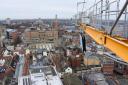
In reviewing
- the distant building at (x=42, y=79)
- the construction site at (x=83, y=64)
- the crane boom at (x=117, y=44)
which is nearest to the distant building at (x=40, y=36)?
the construction site at (x=83, y=64)

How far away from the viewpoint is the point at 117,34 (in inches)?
90.8

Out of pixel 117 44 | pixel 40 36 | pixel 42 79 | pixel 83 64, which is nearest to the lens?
pixel 117 44

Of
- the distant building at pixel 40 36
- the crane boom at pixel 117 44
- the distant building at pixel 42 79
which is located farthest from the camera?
the distant building at pixel 40 36

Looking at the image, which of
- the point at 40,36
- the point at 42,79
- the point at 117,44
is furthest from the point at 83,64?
the point at 40,36

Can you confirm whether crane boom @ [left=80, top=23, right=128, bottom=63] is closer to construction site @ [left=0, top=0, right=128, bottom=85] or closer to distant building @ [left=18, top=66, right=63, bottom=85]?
construction site @ [left=0, top=0, right=128, bottom=85]

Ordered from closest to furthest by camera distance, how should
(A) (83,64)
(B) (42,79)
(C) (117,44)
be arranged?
(C) (117,44)
(B) (42,79)
(A) (83,64)

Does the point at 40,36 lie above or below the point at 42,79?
below

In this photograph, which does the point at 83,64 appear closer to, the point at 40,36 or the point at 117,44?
the point at 117,44

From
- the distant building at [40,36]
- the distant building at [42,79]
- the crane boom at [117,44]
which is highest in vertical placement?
the crane boom at [117,44]

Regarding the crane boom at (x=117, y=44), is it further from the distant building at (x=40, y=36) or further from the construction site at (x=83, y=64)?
the distant building at (x=40, y=36)

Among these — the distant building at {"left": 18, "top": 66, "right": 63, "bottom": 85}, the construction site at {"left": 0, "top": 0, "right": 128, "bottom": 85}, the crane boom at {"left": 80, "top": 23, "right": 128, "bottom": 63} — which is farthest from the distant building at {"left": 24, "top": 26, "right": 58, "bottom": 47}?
the crane boom at {"left": 80, "top": 23, "right": 128, "bottom": 63}

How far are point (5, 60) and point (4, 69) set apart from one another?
1.49 metres

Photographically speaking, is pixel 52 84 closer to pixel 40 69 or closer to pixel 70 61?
pixel 40 69

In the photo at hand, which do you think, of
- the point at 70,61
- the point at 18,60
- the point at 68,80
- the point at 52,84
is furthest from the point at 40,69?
the point at 18,60
